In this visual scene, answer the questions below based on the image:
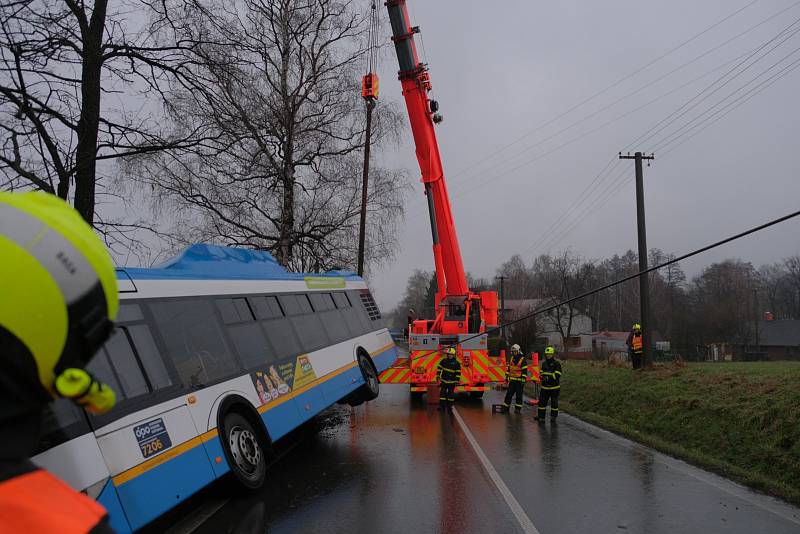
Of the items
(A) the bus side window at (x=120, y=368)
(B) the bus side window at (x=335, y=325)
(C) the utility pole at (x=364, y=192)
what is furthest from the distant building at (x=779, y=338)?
(A) the bus side window at (x=120, y=368)

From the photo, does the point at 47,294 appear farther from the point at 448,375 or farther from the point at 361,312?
the point at 448,375

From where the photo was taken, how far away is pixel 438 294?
16828mm

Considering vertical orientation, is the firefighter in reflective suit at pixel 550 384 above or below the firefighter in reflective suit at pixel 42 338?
below

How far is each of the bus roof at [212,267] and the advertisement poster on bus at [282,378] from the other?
1352 mm

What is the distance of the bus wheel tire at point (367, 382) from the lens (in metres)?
12.0

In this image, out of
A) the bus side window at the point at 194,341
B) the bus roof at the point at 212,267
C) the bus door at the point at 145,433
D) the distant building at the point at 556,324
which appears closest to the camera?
the bus door at the point at 145,433

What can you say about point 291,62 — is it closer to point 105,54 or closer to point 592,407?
point 105,54

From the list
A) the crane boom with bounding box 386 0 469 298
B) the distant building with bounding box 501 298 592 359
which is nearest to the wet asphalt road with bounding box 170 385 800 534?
the crane boom with bounding box 386 0 469 298

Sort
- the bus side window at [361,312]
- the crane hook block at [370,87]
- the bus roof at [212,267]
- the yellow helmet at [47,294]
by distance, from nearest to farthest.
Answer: the yellow helmet at [47,294] → the bus roof at [212,267] → the bus side window at [361,312] → the crane hook block at [370,87]

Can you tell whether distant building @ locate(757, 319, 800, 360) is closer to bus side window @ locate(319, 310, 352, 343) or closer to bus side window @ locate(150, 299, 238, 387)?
bus side window @ locate(319, 310, 352, 343)

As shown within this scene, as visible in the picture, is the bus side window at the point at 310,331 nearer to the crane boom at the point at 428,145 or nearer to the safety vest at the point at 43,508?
the crane boom at the point at 428,145

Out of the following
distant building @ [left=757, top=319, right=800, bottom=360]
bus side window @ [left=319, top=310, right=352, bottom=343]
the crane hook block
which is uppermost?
the crane hook block

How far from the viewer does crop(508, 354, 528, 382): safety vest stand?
566 inches

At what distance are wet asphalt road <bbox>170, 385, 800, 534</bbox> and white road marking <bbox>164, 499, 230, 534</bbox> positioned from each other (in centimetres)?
2
